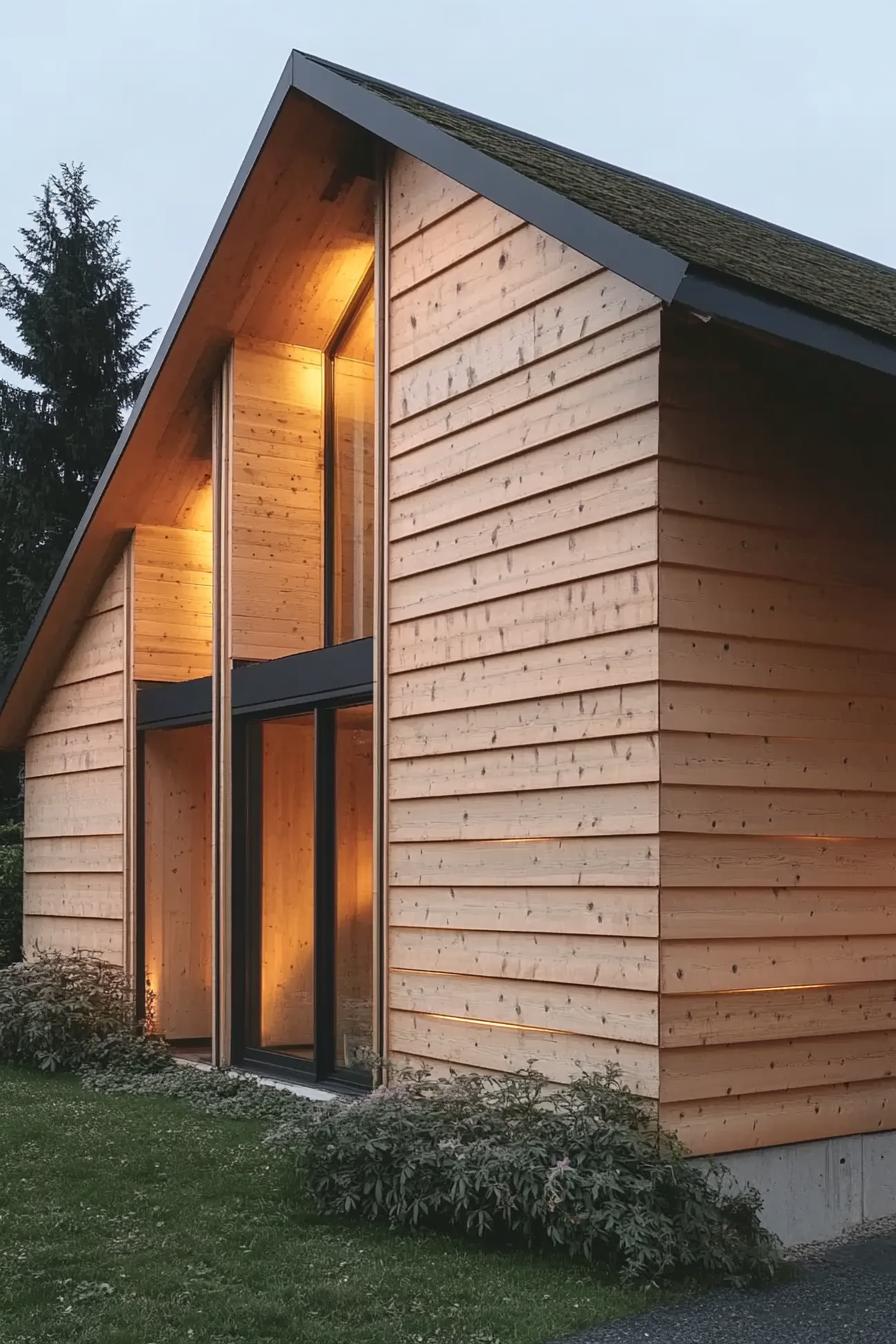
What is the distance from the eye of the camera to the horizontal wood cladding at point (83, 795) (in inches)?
462

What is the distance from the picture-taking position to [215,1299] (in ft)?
17.6

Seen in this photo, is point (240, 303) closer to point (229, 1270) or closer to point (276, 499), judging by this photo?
point (276, 499)

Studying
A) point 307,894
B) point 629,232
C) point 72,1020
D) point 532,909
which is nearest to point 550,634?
point 532,909

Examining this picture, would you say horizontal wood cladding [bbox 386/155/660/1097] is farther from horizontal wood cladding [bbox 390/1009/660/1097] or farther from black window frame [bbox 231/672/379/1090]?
black window frame [bbox 231/672/379/1090]

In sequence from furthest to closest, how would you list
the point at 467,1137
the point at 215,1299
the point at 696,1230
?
the point at 467,1137 → the point at 696,1230 → the point at 215,1299

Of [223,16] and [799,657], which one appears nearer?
[799,657]

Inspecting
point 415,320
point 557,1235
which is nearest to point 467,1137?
point 557,1235

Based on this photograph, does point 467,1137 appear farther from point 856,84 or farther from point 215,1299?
point 856,84

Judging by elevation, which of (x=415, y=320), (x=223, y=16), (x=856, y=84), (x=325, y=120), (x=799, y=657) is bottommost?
(x=799, y=657)

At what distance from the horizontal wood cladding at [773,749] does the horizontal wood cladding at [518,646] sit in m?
→ 0.15

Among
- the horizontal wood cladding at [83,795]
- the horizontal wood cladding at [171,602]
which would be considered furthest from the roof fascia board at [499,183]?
the horizontal wood cladding at [83,795]

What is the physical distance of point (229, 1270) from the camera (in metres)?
5.68

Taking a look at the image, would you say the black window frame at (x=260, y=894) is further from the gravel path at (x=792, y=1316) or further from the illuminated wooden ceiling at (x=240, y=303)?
the gravel path at (x=792, y=1316)

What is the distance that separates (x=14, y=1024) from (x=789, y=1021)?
20.0 feet
